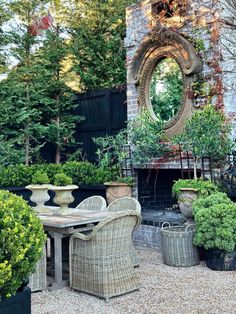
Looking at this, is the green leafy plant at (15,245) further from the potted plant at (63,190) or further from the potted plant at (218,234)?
the potted plant at (218,234)

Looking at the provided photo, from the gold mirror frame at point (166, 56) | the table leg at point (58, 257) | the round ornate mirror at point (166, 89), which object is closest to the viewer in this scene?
the table leg at point (58, 257)

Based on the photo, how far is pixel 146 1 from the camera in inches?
263

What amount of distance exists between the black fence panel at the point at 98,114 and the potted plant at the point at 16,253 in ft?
18.1

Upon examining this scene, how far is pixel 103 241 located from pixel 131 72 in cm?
395

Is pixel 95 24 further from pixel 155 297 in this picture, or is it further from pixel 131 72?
pixel 155 297

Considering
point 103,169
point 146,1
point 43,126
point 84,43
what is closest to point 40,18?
point 84,43

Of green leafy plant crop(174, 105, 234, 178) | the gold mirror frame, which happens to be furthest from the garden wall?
green leafy plant crop(174, 105, 234, 178)

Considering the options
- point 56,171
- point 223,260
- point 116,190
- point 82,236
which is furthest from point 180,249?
point 56,171

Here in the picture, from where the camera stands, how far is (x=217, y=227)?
449cm

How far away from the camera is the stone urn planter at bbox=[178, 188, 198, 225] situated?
5.23 metres

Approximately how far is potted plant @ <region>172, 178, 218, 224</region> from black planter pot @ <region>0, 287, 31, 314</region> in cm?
325

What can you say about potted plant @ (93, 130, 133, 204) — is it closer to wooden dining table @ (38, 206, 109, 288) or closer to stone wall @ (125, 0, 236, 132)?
stone wall @ (125, 0, 236, 132)

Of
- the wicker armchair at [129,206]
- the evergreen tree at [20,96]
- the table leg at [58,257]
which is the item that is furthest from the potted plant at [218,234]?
the evergreen tree at [20,96]

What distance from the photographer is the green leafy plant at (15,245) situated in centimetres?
219
